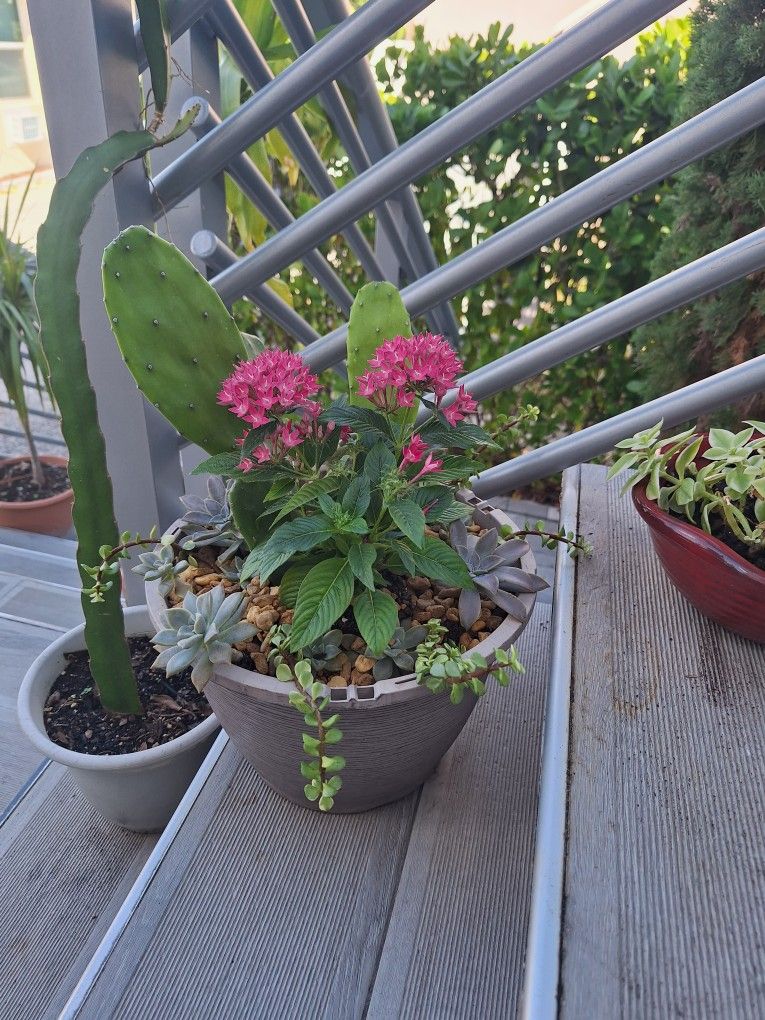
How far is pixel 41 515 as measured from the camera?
2113 mm

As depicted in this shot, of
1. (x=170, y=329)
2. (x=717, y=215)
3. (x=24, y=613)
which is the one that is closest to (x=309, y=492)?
(x=170, y=329)

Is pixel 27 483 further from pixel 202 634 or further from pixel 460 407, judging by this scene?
pixel 460 407

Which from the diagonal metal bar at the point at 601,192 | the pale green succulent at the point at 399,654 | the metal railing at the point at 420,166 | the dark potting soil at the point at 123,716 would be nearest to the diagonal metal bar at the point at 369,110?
the metal railing at the point at 420,166

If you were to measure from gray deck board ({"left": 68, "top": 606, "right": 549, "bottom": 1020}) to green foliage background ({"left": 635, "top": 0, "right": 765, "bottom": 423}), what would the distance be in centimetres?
129

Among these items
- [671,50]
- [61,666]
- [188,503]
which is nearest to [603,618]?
[188,503]

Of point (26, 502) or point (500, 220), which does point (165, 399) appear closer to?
point (26, 502)

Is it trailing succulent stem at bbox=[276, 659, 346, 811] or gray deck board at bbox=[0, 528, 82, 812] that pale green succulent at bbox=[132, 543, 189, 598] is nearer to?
trailing succulent stem at bbox=[276, 659, 346, 811]

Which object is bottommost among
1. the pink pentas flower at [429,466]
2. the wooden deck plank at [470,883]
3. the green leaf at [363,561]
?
the wooden deck plank at [470,883]

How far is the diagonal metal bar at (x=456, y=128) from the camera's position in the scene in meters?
0.76

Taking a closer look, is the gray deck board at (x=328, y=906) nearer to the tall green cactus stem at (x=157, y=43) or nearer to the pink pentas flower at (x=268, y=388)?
the pink pentas flower at (x=268, y=388)

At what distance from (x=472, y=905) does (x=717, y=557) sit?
0.44 m

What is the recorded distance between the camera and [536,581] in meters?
0.81

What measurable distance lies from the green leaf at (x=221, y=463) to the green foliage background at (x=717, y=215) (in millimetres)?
1397

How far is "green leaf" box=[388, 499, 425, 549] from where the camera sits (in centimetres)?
67
